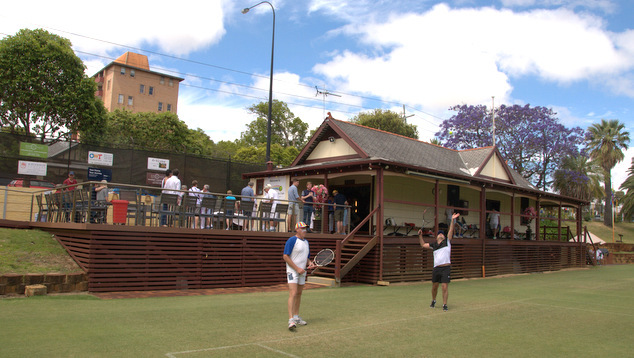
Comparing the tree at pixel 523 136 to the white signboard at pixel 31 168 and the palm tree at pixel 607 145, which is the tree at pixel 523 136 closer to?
the palm tree at pixel 607 145

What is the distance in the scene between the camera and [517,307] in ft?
Answer: 33.9

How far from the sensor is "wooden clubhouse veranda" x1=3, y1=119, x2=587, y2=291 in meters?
11.2

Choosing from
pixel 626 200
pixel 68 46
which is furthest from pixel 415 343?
pixel 626 200

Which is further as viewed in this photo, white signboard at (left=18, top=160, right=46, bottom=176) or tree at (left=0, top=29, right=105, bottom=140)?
tree at (left=0, top=29, right=105, bottom=140)

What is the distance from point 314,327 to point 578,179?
126ft

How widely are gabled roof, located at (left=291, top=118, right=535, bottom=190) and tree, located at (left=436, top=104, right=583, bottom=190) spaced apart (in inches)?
715

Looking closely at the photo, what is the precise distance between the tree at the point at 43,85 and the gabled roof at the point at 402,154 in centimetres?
1908

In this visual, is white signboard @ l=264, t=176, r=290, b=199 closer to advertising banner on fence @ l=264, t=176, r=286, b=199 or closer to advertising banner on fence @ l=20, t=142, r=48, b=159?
advertising banner on fence @ l=264, t=176, r=286, b=199

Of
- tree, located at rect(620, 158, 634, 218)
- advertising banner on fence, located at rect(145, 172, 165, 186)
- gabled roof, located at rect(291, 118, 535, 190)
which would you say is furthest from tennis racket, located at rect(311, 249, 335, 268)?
tree, located at rect(620, 158, 634, 218)

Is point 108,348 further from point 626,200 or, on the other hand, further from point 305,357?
point 626,200

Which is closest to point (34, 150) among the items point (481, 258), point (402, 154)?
point (402, 154)

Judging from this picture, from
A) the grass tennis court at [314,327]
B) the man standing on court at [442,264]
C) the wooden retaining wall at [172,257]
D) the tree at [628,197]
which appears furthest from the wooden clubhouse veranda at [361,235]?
the tree at [628,197]

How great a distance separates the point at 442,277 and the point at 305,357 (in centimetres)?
481

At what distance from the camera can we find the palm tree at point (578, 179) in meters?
39.2
